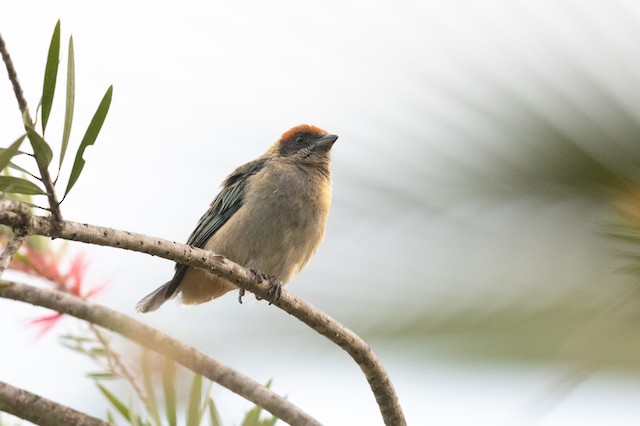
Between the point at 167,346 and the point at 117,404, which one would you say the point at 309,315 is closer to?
the point at 167,346

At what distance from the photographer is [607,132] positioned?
163cm

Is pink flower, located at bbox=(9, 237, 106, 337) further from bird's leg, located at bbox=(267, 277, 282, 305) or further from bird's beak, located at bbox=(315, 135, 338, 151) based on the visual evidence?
bird's beak, located at bbox=(315, 135, 338, 151)

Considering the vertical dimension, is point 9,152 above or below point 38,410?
above

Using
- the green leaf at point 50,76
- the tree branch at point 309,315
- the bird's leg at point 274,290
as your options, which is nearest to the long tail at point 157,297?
the bird's leg at point 274,290

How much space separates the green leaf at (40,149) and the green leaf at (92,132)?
0.28 ft

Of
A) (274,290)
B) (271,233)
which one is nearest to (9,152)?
(274,290)

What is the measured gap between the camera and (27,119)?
1.51 metres

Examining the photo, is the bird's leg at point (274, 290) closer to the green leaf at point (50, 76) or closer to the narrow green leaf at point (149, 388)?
the narrow green leaf at point (149, 388)

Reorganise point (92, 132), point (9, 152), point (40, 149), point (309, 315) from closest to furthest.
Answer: point (9, 152), point (40, 149), point (92, 132), point (309, 315)

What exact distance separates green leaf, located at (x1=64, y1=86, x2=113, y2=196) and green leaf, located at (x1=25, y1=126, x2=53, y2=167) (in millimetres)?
87

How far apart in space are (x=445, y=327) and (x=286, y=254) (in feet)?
7.20

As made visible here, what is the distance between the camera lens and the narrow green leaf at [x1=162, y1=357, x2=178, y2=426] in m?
1.95

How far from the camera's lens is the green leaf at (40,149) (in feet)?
4.84

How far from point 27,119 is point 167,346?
0.81 meters
